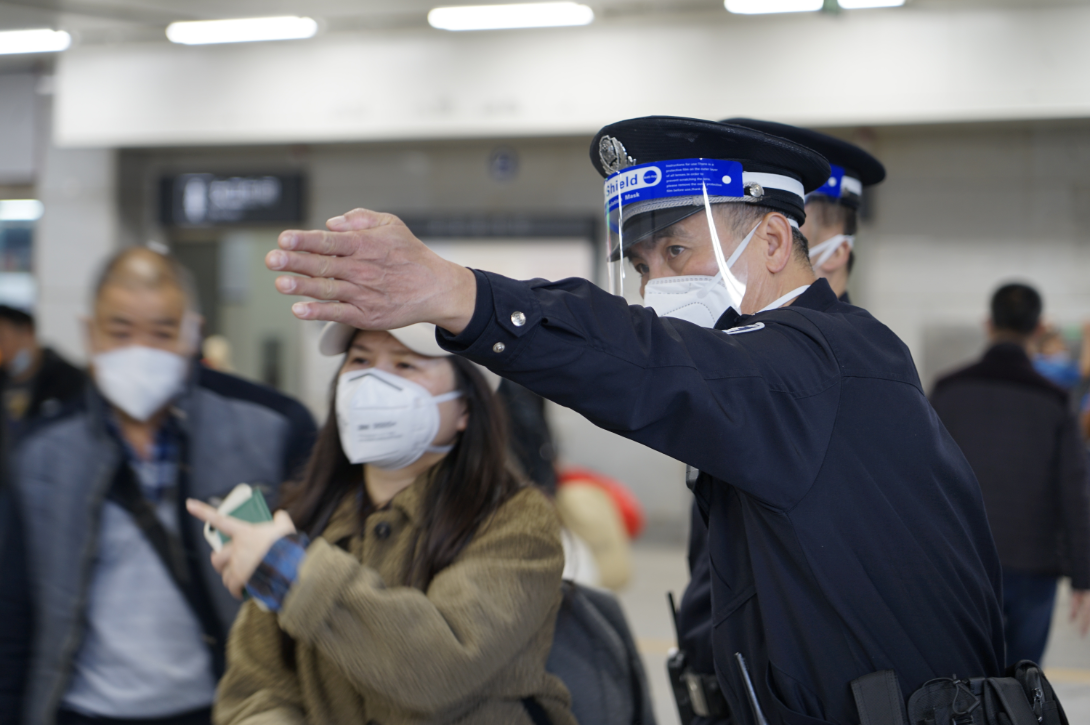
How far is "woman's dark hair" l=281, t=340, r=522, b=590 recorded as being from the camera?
1.65 meters

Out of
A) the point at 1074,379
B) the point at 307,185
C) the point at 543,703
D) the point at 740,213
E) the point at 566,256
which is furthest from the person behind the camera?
the point at 307,185

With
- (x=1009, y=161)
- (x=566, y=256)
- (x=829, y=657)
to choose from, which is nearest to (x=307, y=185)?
(x=566, y=256)

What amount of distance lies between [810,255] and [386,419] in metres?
1.05

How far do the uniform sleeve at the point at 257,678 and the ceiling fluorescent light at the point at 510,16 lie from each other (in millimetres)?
5124

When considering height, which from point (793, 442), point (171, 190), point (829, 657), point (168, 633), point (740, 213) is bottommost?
point (168, 633)

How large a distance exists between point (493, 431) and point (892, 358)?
871 mm

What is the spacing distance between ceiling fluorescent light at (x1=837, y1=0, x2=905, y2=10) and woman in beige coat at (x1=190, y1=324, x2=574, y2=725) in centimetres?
479

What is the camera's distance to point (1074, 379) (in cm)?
633

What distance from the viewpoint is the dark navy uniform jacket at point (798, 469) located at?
0.97 meters

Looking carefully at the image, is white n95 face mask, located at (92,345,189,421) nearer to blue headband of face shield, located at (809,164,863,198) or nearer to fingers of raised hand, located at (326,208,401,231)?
fingers of raised hand, located at (326,208,401,231)

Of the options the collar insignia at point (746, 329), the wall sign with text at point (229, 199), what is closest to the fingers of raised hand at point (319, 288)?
the collar insignia at point (746, 329)

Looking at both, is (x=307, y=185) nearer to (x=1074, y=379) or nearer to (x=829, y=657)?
(x=1074, y=379)

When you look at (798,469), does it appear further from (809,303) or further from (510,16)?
(510,16)

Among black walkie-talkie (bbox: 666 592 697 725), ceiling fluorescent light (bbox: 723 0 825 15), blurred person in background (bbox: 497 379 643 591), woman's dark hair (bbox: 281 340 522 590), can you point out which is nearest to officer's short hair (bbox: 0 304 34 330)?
blurred person in background (bbox: 497 379 643 591)
